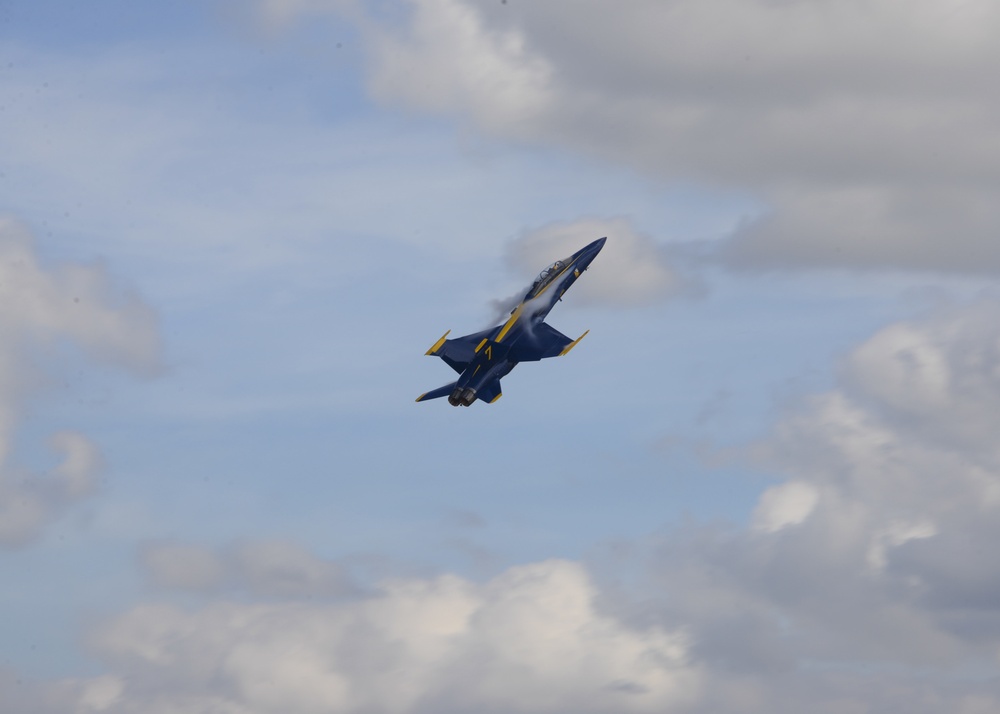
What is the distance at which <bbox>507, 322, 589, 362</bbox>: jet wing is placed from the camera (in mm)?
129375

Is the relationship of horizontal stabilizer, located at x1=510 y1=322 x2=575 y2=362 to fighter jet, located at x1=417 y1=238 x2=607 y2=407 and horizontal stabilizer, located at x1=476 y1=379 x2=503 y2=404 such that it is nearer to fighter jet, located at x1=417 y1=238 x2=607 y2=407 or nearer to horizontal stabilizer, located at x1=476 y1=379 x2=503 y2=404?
fighter jet, located at x1=417 y1=238 x2=607 y2=407

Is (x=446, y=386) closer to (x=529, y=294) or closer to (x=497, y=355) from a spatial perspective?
(x=497, y=355)

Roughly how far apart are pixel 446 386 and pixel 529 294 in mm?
20567

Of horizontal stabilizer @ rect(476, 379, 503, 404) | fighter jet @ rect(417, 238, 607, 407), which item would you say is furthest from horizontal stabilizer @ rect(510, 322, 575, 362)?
horizontal stabilizer @ rect(476, 379, 503, 404)

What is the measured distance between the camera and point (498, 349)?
12744 centimetres

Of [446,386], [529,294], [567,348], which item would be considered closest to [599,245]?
[529,294]

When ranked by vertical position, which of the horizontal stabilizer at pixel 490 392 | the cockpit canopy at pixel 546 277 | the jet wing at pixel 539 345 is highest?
the cockpit canopy at pixel 546 277

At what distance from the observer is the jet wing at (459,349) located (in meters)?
129

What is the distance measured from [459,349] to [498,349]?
559cm

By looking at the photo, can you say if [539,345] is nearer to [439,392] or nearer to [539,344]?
[539,344]

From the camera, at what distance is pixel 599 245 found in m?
150

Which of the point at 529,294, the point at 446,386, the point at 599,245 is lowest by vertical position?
the point at 446,386

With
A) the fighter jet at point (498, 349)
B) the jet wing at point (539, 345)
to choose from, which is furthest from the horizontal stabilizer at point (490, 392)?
the jet wing at point (539, 345)

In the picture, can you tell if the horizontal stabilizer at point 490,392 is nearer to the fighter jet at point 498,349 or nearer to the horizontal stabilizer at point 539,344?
the fighter jet at point 498,349
